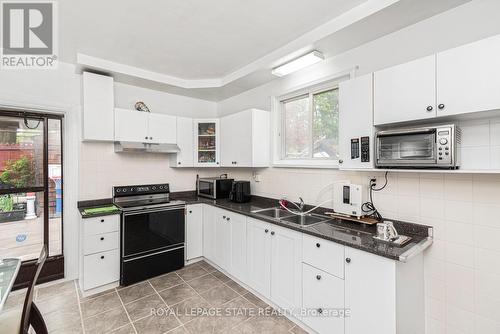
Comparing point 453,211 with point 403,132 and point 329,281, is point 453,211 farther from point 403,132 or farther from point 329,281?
point 329,281

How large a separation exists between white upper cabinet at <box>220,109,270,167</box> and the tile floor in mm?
1521

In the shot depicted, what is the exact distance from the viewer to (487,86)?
52.4 inches

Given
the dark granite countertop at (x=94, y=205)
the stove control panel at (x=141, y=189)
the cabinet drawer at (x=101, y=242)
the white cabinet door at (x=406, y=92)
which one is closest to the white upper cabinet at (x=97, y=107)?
the stove control panel at (x=141, y=189)

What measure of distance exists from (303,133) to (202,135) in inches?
62.9

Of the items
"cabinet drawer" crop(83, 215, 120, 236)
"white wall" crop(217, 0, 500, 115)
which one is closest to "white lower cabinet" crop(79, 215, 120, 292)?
"cabinet drawer" crop(83, 215, 120, 236)

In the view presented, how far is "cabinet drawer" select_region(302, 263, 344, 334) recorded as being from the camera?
174cm

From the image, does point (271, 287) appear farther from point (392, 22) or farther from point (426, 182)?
point (392, 22)

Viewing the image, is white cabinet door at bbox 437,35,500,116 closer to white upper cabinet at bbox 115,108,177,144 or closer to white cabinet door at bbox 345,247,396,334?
white cabinet door at bbox 345,247,396,334

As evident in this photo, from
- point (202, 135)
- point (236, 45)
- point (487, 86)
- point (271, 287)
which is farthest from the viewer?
point (202, 135)

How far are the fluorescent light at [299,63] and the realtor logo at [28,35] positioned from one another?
2041 millimetres

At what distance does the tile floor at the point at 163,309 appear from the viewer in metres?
2.03

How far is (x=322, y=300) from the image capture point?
1842mm

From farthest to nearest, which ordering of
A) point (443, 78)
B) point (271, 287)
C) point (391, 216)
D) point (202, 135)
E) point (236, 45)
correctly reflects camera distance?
point (202, 135)
point (236, 45)
point (271, 287)
point (391, 216)
point (443, 78)

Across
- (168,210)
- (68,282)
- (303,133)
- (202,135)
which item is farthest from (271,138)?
(68,282)
